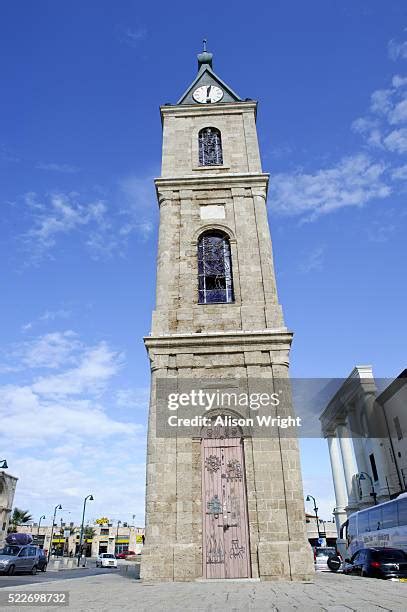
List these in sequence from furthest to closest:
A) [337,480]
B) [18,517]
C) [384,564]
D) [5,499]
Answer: [18,517], [337,480], [5,499], [384,564]

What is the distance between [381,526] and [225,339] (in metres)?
13.9

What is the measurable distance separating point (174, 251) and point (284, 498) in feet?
30.7

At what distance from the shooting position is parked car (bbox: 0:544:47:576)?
20.7m

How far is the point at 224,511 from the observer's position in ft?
41.4

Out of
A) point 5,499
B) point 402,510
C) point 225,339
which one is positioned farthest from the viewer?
point 5,499

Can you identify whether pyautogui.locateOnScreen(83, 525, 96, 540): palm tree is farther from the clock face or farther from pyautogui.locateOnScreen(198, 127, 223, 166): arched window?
the clock face

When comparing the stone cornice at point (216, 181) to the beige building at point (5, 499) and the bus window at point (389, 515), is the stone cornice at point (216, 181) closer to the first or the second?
the bus window at point (389, 515)

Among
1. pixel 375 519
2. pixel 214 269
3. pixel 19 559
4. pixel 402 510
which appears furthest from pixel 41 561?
pixel 214 269

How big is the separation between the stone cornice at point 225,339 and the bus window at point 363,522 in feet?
49.2

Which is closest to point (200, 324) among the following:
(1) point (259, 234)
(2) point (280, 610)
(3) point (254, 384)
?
(3) point (254, 384)

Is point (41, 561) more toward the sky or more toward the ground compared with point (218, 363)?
more toward the ground

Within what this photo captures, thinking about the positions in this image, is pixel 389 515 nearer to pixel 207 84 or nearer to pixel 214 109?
pixel 214 109

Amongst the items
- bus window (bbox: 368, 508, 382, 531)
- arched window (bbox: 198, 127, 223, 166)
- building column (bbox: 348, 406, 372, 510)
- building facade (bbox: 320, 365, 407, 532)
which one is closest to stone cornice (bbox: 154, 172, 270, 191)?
arched window (bbox: 198, 127, 223, 166)

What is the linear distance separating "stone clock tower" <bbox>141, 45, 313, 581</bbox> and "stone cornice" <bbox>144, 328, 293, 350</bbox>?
0.11 feet
